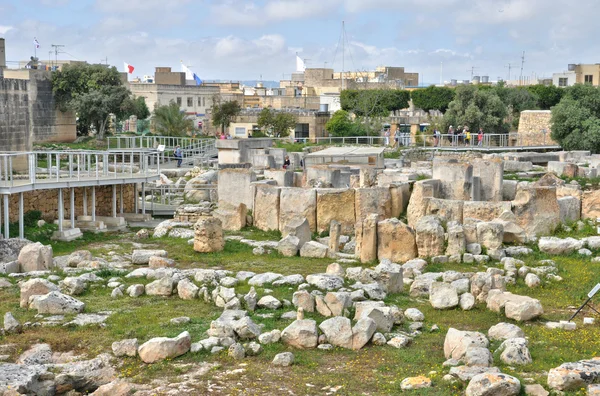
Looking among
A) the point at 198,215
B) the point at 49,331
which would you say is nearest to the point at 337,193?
the point at 198,215

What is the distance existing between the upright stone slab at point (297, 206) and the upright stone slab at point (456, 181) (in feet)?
12.1

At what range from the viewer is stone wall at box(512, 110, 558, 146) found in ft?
166

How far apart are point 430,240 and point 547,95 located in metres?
50.5

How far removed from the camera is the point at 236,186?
2747cm

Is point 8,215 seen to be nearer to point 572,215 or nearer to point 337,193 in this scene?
point 337,193

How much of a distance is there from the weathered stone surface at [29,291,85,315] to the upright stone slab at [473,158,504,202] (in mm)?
14160

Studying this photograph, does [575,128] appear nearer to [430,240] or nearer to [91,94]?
[91,94]

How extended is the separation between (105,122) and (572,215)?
107ft

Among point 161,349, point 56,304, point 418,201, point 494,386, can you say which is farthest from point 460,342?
point 418,201

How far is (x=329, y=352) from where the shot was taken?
44.6ft

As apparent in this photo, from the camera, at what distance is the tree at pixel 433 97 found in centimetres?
6569

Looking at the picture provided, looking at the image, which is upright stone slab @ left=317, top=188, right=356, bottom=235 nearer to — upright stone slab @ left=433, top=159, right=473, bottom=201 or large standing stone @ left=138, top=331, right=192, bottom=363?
upright stone slab @ left=433, top=159, right=473, bottom=201

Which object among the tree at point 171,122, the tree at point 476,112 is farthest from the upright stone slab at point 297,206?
the tree at point 476,112

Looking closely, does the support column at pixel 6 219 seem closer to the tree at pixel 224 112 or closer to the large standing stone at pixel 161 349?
the large standing stone at pixel 161 349
